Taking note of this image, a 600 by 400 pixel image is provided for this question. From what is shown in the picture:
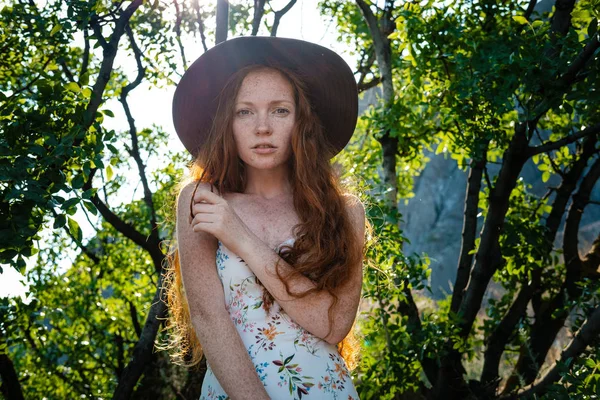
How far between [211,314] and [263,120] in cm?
66

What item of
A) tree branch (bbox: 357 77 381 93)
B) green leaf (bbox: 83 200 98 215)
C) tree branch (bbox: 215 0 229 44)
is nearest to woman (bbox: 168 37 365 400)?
green leaf (bbox: 83 200 98 215)

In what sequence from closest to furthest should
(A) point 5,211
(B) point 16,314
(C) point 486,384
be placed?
(A) point 5,211
(B) point 16,314
(C) point 486,384

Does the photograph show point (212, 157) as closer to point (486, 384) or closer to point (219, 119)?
point (219, 119)

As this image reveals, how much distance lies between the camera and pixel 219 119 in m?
2.34

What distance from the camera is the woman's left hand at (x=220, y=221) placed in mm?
2125

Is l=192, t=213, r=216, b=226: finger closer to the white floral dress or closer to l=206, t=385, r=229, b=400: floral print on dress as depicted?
the white floral dress

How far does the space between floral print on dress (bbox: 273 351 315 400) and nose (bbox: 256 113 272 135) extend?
73 cm

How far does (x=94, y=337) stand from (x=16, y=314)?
6.89 ft

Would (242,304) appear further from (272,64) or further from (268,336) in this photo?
(272,64)

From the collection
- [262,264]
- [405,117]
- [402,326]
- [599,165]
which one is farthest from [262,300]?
[599,165]

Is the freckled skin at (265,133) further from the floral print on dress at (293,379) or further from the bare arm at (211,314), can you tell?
the floral print on dress at (293,379)

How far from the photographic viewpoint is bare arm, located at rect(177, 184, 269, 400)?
6.58 feet

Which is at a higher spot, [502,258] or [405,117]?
[405,117]

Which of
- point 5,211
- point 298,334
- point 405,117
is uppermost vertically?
point 405,117
